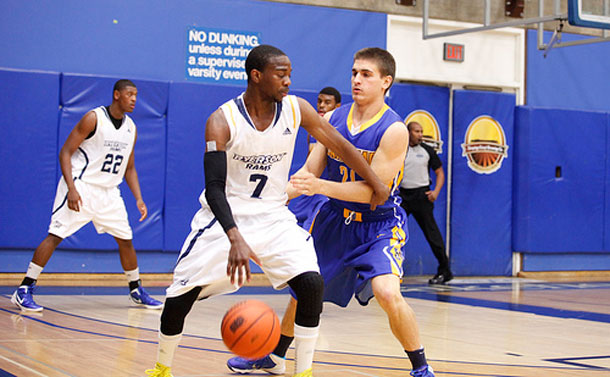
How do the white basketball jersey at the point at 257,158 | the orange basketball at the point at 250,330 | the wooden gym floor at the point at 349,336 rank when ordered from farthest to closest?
the wooden gym floor at the point at 349,336 < the white basketball jersey at the point at 257,158 < the orange basketball at the point at 250,330

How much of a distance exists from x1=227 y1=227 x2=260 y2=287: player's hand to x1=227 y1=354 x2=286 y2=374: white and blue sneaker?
1107 mm

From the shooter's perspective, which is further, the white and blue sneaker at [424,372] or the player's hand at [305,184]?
the white and blue sneaker at [424,372]

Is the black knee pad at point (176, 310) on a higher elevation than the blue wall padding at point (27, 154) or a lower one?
lower

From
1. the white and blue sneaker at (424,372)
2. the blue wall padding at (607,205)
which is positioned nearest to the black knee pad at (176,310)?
the white and blue sneaker at (424,372)

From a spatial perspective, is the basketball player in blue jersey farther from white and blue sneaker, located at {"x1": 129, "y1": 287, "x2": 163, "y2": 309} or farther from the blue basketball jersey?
white and blue sneaker, located at {"x1": 129, "y1": 287, "x2": 163, "y2": 309}

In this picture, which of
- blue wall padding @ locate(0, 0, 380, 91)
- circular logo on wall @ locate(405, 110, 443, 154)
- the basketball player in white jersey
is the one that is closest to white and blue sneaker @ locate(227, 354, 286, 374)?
the basketball player in white jersey

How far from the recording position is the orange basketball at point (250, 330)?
3.70 metres

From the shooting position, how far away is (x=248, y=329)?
3.70 metres

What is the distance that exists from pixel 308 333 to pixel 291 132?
0.93 metres

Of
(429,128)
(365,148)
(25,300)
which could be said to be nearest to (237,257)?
(365,148)

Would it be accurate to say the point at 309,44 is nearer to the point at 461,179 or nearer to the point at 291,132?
the point at 461,179

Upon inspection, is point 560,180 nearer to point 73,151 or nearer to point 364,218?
point 73,151

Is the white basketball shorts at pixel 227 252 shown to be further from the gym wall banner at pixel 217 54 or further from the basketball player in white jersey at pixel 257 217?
the gym wall banner at pixel 217 54

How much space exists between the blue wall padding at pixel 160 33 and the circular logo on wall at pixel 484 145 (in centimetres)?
177
